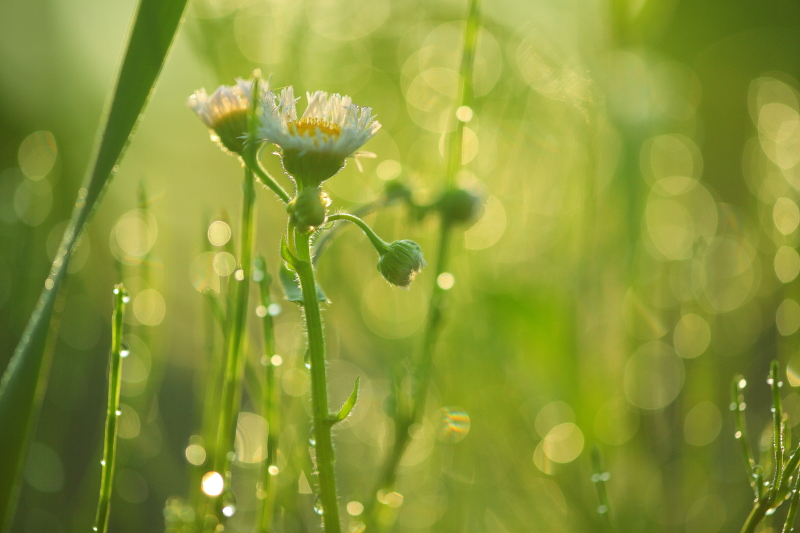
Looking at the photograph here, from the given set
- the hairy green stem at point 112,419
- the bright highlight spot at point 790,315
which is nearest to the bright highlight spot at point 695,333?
the bright highlight spot at point 790,315

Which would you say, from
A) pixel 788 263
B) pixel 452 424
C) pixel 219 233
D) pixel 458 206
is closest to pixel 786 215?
pixel 788 263

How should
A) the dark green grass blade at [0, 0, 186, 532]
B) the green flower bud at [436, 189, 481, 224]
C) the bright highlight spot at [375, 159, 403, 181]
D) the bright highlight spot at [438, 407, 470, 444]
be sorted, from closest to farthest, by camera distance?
the dark green grass blade at [0, 0, 186, 532], the green flower bud at [436, 189, 481, 224], the bright highlight spot at [438, 407, 470, 444], the bright highlight spot at [375, 159, 403, 181]

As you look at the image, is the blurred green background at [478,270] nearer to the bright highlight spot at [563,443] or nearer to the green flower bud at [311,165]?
the bright highlight spot at [563,443]

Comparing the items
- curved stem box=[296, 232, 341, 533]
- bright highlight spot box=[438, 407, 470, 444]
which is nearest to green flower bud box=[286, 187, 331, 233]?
curved stem box=[296, 232, 341, 533]

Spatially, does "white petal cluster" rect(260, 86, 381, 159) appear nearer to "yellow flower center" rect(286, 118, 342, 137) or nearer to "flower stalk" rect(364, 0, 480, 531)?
"yellow flower center" rect(286, 118, 342, 137)

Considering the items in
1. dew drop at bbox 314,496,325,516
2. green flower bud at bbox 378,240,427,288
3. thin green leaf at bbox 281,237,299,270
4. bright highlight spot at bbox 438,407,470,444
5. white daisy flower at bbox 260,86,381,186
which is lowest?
dew drop at bbox 314,496,325,516

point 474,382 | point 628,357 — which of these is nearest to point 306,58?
point 474,382

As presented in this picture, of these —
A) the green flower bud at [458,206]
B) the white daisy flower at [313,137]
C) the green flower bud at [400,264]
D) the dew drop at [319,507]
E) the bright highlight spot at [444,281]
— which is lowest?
the dew drop at [319,507]

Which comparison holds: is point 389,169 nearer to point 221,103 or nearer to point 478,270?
point 478,270
